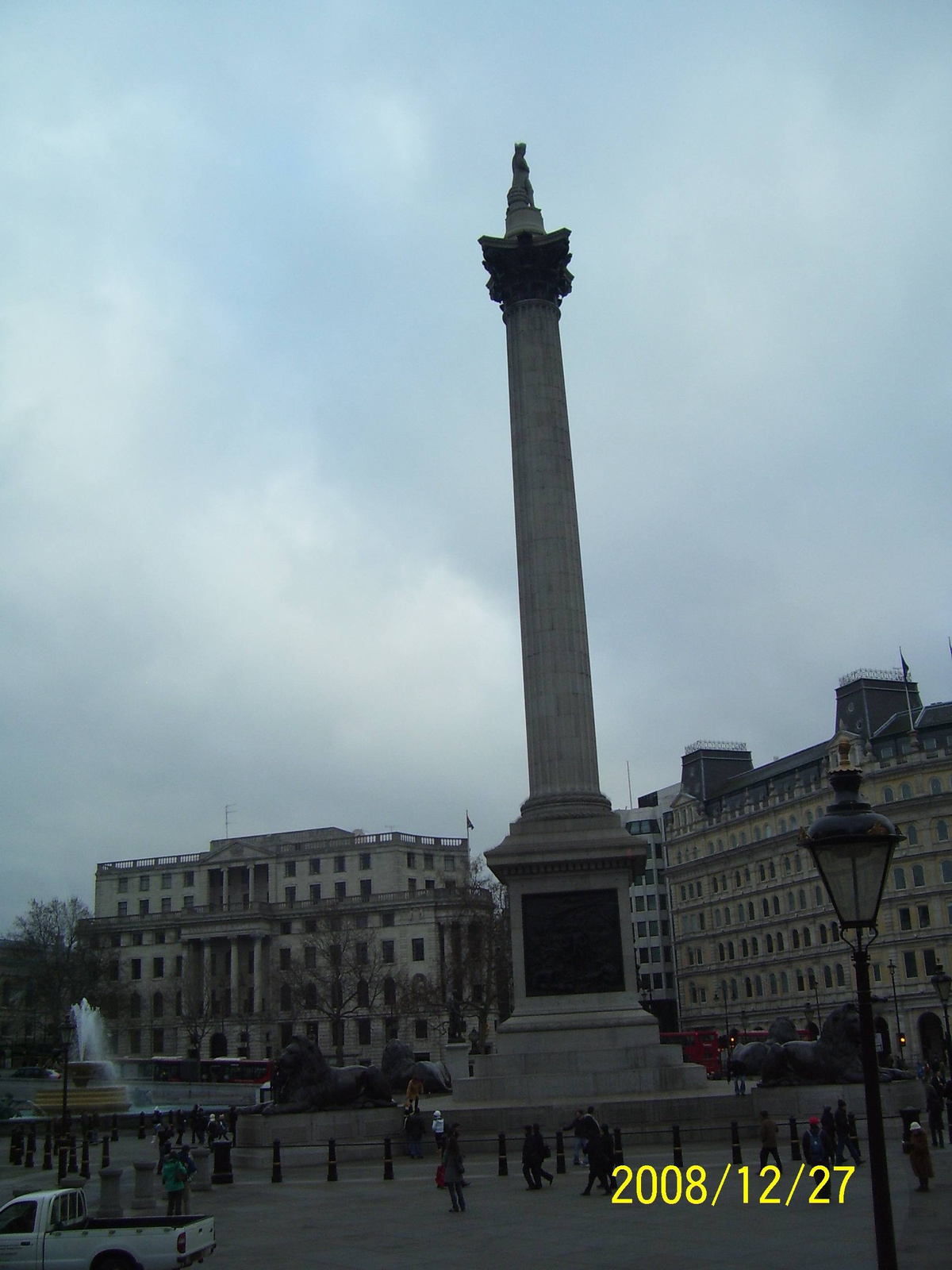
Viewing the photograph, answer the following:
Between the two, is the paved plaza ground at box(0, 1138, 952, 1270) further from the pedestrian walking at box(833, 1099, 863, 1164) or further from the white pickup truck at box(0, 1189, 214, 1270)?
the white pickup truck at box(0, 1189, 214, 1270)

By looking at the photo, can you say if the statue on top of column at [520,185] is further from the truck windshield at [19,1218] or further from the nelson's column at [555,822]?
the truck windshield at [19,1218]

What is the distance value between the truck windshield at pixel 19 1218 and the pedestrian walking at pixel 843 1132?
15.2 meters

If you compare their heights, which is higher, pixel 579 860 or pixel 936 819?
pixel 936 819

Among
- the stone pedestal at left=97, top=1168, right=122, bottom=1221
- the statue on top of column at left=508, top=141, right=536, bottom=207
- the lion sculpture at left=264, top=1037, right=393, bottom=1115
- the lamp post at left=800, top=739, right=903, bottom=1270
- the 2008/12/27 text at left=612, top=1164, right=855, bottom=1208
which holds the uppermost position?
the statue on top of column at left=508, top=141, right=536, bottom=207

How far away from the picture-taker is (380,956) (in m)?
104

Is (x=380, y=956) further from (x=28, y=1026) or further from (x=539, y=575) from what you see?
(x=539, y=575)

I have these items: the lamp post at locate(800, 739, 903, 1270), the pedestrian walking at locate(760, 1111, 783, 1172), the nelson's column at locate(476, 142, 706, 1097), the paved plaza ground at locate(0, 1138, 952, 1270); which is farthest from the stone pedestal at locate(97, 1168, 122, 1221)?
the nelson's column at locate(476, 142, 706, 1097)

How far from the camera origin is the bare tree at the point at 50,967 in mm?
94500

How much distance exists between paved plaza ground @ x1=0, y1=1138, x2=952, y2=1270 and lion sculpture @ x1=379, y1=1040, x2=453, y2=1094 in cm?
1652

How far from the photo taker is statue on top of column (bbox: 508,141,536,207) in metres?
50.2

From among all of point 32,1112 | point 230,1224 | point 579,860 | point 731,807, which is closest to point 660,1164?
point 230,1224

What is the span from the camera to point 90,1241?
15.6 meters

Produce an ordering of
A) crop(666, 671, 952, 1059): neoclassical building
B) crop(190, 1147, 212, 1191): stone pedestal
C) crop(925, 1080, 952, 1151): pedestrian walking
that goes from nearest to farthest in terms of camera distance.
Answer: crop(190, 1147, 212, 1191): stone pedestal < crop(925, 1080, 952, 1151): pedestrian walking < crop(666, 671, 952, 1059): neoclassical building

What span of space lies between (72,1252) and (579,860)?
24.0 m
